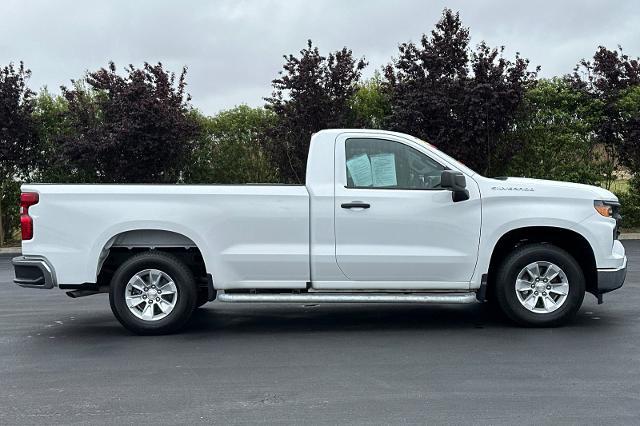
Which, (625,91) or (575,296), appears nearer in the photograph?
(575,296)

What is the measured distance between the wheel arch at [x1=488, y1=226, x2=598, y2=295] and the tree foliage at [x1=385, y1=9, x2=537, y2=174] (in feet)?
30.9

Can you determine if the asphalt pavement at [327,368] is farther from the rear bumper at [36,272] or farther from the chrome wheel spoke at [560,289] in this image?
the rear bumper at [36,272]

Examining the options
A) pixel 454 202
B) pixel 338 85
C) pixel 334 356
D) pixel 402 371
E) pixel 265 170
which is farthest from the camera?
pixel 265 170

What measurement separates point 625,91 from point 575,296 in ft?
40.1

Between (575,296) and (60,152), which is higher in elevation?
(60,152)

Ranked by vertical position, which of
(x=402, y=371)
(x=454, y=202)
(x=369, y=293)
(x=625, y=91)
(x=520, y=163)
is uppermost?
(x=625, y=91)

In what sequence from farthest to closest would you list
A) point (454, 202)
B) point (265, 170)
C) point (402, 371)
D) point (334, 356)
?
point (265, 170), point (454, 202), point (334, 356), point (402, 371)

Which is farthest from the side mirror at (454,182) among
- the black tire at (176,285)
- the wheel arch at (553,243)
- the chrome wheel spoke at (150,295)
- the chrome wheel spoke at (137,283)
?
the chrome wheel spoke at (137,283)

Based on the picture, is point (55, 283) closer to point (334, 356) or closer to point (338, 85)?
point (334, 356)

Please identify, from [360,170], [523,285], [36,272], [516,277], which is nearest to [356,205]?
[360,170]

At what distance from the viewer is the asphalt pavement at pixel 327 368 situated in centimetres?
475

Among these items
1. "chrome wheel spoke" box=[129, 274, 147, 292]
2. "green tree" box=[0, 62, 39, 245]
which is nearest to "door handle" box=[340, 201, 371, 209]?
"chrome wheel spoke" box=[129, 274, 147, 292]

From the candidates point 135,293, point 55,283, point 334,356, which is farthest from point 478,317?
point 55,283

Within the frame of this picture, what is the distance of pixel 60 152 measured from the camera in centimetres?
1744
